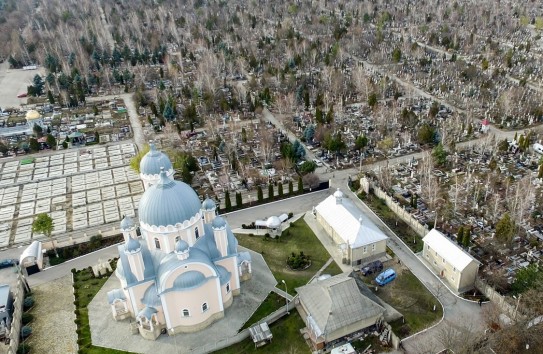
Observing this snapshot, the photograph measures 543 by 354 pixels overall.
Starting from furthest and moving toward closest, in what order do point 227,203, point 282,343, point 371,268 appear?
point 227,203, point 371,268, point 282,343

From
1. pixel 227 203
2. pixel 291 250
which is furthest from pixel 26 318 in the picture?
pixel 291 250

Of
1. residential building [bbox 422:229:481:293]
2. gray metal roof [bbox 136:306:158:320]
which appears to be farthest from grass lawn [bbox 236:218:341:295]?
gray metal roof [bbox 136:306:158:320]

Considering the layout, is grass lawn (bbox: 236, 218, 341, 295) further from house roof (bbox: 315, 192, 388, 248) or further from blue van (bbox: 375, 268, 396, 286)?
blue van (bbox: 375, 268, 396, 286)

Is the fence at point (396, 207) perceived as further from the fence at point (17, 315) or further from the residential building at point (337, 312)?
the fence at point (17, 315)

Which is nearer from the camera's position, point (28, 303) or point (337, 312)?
point (337, 312)

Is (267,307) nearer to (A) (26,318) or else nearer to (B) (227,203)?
(B) (227,203)

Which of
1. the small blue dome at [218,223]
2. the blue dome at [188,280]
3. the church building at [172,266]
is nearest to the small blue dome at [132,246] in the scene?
the church building at [172,266]
